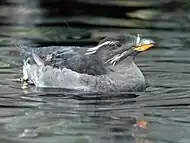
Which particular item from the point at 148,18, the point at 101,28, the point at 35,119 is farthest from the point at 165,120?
the point at 148,18

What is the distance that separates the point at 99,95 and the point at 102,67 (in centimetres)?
62

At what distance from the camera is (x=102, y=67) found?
12.7 metres

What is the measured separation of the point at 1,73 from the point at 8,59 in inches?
52.5

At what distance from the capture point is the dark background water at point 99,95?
9.95m

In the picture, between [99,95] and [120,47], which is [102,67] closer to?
[120,47]

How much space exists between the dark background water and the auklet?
0.76 ft

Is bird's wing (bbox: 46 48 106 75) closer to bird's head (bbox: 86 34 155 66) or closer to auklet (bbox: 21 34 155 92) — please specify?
auklet (bbox: 21 34 155 92)

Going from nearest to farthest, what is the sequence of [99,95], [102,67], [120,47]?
[99,95]
[120,47]
[102,67]

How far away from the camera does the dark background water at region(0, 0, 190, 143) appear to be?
392 inches

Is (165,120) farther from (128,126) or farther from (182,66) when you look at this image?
(182,66)

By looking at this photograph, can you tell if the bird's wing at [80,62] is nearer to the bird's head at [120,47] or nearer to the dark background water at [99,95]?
the bird's head at [120,47]

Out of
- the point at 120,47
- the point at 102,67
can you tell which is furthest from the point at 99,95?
the point at 120,47

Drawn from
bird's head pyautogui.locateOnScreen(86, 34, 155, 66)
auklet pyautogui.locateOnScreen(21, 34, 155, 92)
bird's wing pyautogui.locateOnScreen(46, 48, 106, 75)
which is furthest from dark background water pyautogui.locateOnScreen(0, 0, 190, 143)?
bird's head pyautogui.locateOnScreen(86, 34, 155, 66)

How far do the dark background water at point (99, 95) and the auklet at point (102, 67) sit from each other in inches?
9.1
